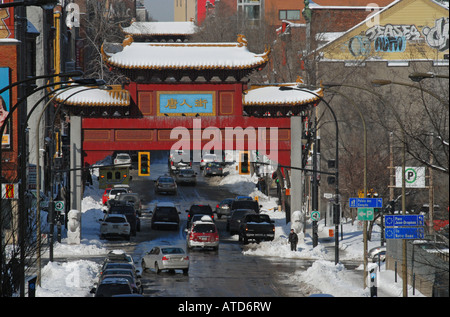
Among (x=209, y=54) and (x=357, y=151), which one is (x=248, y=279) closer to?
(x=209, y=54)

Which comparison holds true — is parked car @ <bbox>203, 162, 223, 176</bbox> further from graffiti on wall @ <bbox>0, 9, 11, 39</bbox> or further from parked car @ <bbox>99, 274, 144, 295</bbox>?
parked car @ <bbox>99, 274, 144, 295</bbox>

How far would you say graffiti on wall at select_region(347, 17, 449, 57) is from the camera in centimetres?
6344

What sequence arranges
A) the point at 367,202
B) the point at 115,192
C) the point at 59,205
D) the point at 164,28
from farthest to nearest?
the point at 164,28 < the point at 115,192 < the point at 59,205 < the point at 367,202

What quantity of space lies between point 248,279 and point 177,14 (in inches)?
5883

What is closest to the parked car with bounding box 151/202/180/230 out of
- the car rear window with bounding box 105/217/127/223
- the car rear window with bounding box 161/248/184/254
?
the car rear window with bounding box 105/217/127/223

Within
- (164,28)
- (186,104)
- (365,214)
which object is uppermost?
(164,28)

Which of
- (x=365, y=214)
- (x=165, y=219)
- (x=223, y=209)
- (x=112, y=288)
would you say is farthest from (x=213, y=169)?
(x=112, y=288)

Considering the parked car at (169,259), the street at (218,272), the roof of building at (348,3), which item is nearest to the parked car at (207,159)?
the roof of building at (348,3)

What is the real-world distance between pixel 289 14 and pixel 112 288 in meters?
86.4

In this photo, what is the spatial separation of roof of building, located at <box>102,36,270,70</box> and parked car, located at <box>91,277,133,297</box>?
69.3 feet

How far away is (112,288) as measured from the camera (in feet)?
90.4

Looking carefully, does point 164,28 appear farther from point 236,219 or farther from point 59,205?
point 59,205
